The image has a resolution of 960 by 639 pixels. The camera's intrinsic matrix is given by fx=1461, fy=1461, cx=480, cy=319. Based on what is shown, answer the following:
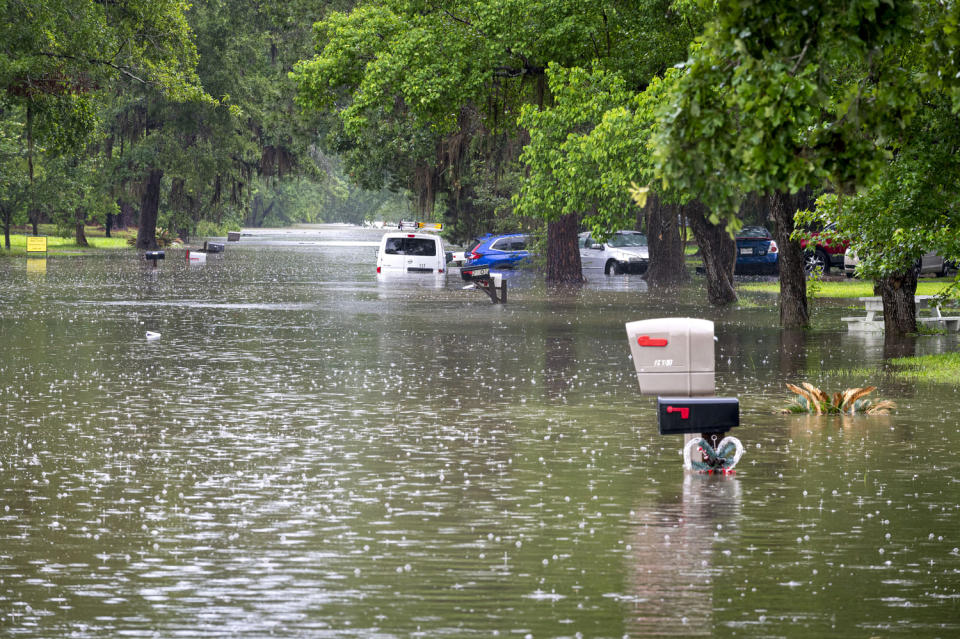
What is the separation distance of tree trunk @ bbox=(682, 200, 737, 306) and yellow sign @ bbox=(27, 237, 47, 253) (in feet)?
132

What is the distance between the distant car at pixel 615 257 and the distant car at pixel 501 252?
12.3 feet

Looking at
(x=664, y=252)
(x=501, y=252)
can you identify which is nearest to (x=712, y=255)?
(x=664, y=252)

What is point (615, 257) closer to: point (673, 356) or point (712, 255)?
point (712, 255)

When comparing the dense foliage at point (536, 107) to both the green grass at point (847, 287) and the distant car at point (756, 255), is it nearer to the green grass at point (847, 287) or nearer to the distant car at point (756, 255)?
the distant car at point (756, 255)

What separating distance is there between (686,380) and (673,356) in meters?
0.22

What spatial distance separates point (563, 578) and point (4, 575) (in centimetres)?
300

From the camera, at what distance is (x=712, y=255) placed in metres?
33.5

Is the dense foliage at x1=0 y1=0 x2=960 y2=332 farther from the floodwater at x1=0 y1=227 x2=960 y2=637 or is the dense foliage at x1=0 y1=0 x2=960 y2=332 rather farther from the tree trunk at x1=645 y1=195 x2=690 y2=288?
the floodwater at x1=0 y1=227 x2=960 y2=637

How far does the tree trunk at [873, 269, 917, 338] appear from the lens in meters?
23.4

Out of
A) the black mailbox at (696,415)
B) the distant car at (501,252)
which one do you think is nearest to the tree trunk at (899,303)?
the black mailbox at (696,415)

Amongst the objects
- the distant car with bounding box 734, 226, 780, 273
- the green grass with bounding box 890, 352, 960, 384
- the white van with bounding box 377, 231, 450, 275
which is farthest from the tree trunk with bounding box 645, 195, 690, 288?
the green grass with bounding box 890, 352, 960, 384

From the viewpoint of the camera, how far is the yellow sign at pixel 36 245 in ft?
218

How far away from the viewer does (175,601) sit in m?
7.30

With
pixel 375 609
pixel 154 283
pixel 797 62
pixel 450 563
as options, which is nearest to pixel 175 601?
pixel 375 609
